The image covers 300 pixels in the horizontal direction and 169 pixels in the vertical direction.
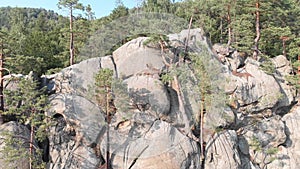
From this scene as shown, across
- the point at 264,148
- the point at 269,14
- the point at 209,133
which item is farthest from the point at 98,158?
the point at 269,14

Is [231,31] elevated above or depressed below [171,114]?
above

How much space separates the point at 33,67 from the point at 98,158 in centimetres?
408

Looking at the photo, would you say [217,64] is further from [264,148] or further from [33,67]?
[33,67]

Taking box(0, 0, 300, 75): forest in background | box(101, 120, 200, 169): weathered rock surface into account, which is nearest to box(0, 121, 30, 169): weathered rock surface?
box(101, 120, 200, 169): weathered rock surface

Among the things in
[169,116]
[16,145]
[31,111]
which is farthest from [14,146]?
[169,116]

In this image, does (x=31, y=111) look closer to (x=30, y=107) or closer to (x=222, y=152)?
(x=30, y=107)

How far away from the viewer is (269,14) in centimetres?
1250

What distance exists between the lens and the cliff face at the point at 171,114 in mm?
8188

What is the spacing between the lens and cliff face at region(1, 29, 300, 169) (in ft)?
26.9

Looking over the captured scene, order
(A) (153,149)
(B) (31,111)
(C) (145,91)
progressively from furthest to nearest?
(C) (145,91)
(A) (153,149)
(B) (31,111)

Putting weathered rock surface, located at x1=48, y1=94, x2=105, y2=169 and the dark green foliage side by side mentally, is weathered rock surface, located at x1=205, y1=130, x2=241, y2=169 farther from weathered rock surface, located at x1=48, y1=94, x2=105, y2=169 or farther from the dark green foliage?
the dark green foliage

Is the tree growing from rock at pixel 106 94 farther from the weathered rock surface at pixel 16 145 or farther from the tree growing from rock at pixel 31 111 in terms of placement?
the weathered rock surface at pixel 16 145

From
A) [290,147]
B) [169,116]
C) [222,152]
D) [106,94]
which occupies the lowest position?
[290,147]

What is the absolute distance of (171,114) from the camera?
902 centimetres
